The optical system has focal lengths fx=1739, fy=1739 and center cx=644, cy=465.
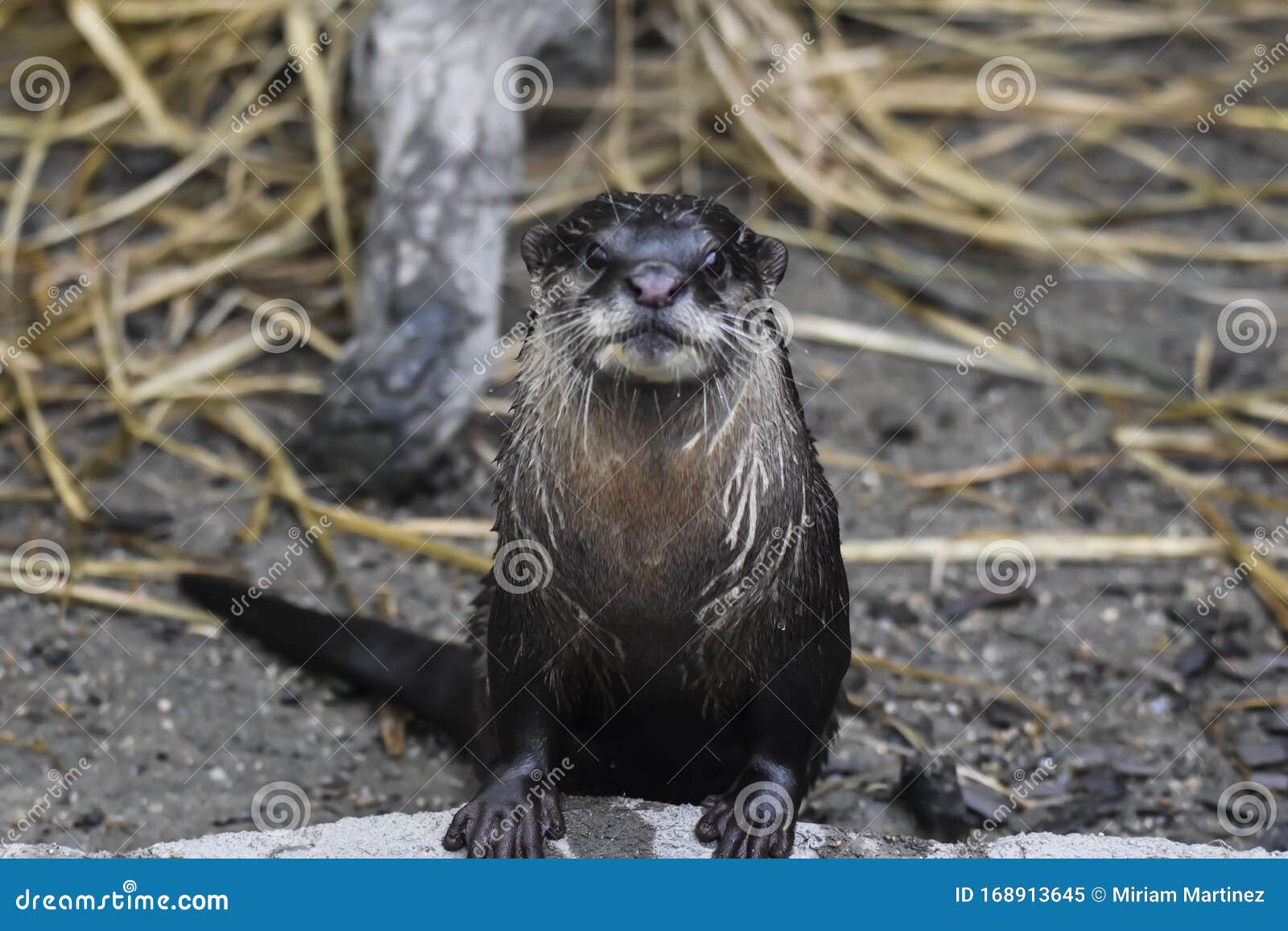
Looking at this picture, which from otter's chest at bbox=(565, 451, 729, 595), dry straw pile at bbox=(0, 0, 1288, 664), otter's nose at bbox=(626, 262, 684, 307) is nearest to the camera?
otter's nose at bbox=(626, 262, 684, 307)

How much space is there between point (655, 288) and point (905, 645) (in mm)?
1583

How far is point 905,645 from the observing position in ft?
11.2

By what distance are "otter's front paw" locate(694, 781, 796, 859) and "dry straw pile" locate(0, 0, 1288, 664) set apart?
132cm

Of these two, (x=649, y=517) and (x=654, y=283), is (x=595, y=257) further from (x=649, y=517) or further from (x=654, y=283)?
(x=649, y=517)

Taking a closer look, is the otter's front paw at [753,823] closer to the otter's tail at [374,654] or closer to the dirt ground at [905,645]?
the dirt ground at [905,645]

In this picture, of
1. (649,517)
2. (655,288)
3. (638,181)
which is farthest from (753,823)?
(638,181)

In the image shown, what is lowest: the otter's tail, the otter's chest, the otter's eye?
the otter's chest

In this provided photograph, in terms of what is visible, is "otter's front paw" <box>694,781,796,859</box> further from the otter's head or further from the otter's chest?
the otter's head

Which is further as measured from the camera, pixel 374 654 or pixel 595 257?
pixel 374 654

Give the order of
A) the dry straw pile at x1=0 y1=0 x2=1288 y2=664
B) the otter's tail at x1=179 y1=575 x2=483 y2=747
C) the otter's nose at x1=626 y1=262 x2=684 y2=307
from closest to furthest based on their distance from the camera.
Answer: the otter's nose at x1=626 y1=262 x2=684 y2=307 < the otter's tail at x1=179 y1=575 x2=483 y2=747 < the dry straw pile at x1=0 y1=0 x2=1288 y2=664

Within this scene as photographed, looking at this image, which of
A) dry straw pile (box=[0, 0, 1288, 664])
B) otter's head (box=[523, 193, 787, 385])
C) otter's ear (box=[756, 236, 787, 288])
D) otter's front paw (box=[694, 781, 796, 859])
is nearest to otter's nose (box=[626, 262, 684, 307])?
otter's head (box=[523, 193, 787, 385])

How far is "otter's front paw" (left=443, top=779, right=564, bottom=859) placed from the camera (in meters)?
2.25

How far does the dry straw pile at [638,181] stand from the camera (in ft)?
12.8

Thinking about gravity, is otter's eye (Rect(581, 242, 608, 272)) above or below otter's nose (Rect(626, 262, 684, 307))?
above
